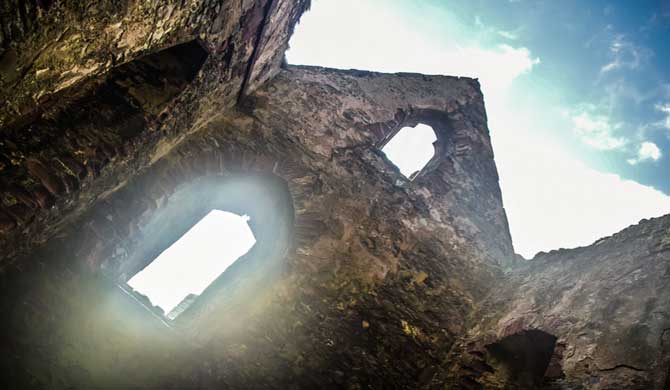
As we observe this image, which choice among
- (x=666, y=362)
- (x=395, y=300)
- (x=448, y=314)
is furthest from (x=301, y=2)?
(x=666, y=362)

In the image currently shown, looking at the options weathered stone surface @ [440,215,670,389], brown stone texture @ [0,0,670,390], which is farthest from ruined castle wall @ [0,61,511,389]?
weathered stone surface @ [440,215,670,389]

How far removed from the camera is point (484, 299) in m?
3.75

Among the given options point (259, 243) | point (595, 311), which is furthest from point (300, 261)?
point (595, 311)

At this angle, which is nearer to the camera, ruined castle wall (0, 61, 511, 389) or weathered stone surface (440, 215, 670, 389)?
weathered stone surface (440, 215, 670, 389)

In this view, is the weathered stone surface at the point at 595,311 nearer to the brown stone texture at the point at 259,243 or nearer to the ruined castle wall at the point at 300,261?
the brown stone texture at the point at 259,243

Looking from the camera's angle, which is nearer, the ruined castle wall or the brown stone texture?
the brown stone texture

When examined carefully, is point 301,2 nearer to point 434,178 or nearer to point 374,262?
point 434,178

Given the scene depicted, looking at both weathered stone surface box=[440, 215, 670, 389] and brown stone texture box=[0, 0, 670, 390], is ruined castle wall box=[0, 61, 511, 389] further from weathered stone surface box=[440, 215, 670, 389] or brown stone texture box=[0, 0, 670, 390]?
weathered stone surface box=[440, 215, 670, 389]

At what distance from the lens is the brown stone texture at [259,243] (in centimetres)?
250

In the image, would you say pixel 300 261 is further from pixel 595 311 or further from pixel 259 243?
pixel 595 311

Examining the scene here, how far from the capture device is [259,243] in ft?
14.1

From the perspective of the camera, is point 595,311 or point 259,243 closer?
point 595,311

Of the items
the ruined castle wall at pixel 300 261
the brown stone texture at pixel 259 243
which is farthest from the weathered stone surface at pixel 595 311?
the ruined castle wall at pixel 300 261

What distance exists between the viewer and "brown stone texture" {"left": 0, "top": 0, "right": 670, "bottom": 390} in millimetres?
2502
